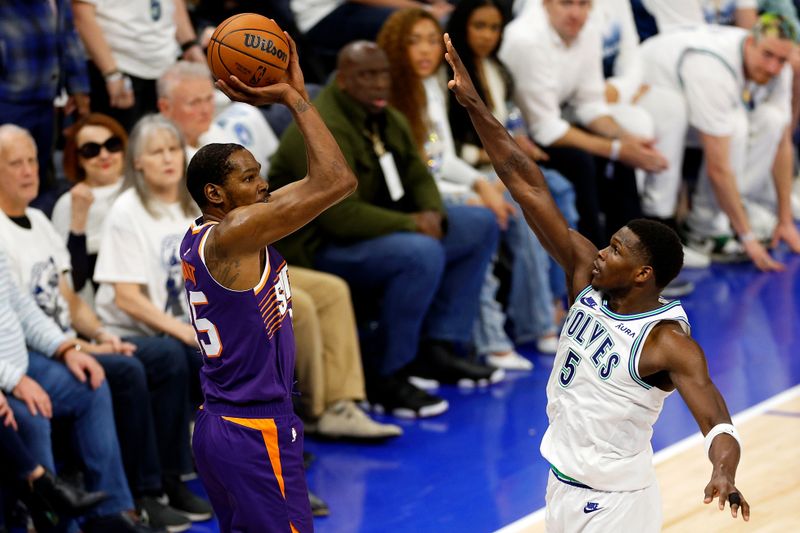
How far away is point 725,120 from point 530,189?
5275mm

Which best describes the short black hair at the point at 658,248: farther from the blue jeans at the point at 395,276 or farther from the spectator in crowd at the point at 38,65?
the spectator in crowd at the point at 38,65

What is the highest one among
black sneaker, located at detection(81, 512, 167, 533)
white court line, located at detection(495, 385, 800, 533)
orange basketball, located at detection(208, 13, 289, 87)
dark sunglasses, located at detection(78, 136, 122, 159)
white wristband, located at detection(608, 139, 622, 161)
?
orange basketball, located at detection(208, 13, 289, 87)

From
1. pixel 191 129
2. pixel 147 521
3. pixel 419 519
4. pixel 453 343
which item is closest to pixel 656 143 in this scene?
pixel 453 343

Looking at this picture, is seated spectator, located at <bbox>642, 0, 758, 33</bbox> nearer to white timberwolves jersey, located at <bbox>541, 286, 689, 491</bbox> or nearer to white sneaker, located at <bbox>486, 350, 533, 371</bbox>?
white sneaker, located at <bbox>486, 350, 533, 371</bbox>

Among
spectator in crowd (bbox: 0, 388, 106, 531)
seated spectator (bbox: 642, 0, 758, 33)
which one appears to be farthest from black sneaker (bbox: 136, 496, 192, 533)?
seated spectator (bbox: 642, 0, 758, 33)

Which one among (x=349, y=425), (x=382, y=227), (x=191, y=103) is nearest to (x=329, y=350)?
(x=349, y=425)

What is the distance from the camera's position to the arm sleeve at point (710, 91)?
341 inches

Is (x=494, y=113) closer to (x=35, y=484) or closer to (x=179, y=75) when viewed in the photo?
(x=179, y=75)

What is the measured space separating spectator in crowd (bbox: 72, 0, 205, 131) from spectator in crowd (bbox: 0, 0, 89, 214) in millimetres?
222

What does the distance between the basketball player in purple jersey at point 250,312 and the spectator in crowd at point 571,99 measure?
4105mm

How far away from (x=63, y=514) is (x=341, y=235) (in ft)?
7.02

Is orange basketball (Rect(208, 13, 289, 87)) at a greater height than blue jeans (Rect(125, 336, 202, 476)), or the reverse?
orange basketball (Rect(208, 13, 289, 87))

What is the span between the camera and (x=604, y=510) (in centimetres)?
359

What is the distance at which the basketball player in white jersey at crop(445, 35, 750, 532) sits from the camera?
350cm
